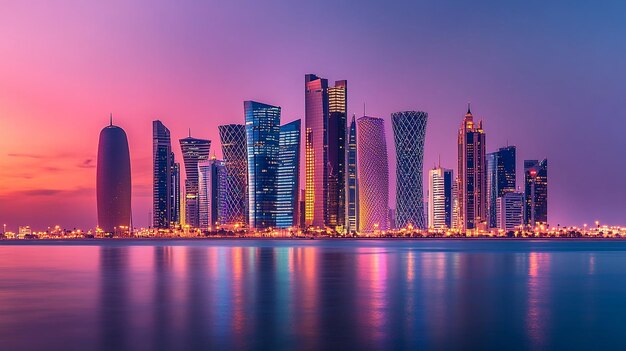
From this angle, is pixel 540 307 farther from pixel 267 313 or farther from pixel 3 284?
pixel 3 284

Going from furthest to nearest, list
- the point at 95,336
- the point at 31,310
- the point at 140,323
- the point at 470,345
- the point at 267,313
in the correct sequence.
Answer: the point at 31,310
the point at 267,313
the point at 140,323
the point at 95,336
the point at 470,345

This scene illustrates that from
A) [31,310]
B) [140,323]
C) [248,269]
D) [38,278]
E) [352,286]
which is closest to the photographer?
[140,323]

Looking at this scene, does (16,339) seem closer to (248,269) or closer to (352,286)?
(352,286)

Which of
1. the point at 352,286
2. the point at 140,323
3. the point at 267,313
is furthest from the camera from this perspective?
the point at 352,286

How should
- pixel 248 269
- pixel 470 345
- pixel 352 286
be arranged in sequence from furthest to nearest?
1. pixel 248 269
2. pixel 352 286
3. pixel 470 345

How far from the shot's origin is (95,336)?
4175 centimetres

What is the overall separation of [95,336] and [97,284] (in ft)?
117

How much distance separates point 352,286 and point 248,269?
96.8 ft

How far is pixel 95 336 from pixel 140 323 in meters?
4.49

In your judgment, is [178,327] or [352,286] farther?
[352,286]

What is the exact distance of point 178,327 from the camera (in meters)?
44.2

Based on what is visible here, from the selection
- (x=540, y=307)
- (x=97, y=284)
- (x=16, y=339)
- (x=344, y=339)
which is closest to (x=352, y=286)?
(x=540, y=307)

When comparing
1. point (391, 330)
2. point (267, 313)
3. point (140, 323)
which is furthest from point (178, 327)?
point (391, 330)

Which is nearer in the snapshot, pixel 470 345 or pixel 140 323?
pixel 470 345
